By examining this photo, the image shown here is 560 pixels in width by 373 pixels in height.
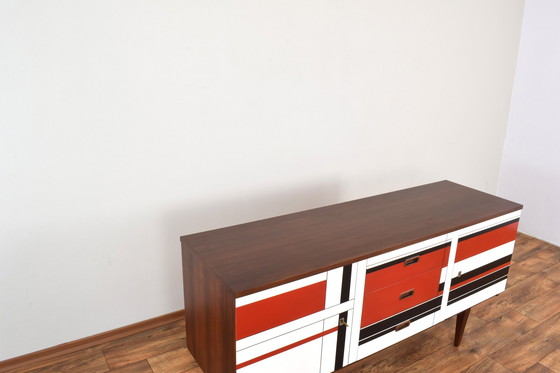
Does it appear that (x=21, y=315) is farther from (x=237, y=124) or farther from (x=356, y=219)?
(x=356, y=219)

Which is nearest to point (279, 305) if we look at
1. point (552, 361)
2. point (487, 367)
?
point (487, 367)

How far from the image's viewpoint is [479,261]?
2.25 meters

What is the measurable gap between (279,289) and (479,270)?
3.82 ft

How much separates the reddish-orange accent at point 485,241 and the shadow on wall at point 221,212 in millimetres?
949

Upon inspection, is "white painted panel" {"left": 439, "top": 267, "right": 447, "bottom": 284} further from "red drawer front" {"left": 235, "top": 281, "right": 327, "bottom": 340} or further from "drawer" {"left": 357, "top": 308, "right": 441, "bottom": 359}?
"red drawer front" {"left": 235, "top": 281, "right": 327, "bottom": 340}

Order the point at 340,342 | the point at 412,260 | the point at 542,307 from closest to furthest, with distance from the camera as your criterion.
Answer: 1. the point at 340,342
2. the point at 412,260
3. the point at 542,307

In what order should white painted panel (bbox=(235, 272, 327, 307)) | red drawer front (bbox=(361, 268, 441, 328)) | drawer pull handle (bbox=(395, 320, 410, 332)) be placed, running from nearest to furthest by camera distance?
white painted panel (bbox=(235, 272, 327, 307)) → red drawer front (bbox=(361, 268, 441, 328)) → drawer pull handle (bbox=(395, 320, 410, 332))

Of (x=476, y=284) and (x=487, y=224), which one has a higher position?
(x=487, y=224)

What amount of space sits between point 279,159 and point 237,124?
343 millimetres

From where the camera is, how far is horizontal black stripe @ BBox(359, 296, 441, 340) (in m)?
1.93

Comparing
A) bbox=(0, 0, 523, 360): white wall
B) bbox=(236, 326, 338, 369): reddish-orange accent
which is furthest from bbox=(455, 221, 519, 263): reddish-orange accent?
bbox=(0, 0, 523, 360): white wall

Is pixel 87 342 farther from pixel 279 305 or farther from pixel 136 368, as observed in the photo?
pixel 279 305

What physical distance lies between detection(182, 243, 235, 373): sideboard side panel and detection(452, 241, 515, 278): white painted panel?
1.12 meters

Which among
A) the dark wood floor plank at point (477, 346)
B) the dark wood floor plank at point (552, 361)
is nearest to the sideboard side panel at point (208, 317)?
the dark wood floor plank at point (477, 346)
